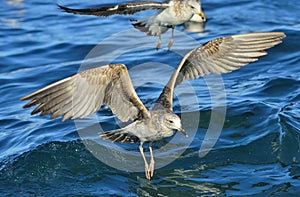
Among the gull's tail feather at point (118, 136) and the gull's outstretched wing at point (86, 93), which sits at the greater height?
the gull's outstretched wing at point (86, 93)

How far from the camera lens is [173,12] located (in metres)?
9.05

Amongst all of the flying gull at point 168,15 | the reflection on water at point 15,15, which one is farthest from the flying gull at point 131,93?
the reflection on water at point 15,15

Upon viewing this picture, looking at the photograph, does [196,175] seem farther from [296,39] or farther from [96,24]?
[96,24]

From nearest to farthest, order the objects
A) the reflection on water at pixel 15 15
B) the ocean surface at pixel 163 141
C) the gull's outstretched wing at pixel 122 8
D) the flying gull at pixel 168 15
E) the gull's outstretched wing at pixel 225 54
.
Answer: the gull's outstretched wing at pixel 122 8
the gull's outstretched wing at pixel 225 54
the ocean surface at pixel 163 141
the flying gull at pixel 168 15
the reflection on water at pixel 15 15

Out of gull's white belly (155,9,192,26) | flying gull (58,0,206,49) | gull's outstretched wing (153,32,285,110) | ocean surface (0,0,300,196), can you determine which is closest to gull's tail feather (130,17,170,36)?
flying gull (58,0,206,49)

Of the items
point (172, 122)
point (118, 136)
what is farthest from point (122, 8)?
point (172, 122)

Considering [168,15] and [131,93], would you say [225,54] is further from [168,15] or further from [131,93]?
[131,93]

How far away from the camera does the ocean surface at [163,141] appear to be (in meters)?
8.60

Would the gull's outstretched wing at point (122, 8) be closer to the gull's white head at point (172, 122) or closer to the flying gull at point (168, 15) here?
the flying gull at point (168, 15)

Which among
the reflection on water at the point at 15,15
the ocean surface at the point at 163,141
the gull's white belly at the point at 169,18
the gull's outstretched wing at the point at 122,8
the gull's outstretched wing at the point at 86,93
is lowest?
the ocean surface at the point at 163,141

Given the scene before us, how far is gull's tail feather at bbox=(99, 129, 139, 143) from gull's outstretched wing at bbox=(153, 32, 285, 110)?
3.17 feet

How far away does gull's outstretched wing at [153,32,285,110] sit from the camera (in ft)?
27.7

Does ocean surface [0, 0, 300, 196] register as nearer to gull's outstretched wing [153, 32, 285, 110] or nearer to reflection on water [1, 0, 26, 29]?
reflection on water [1, 0, 26, 29]

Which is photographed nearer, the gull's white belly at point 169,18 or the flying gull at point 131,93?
the flying gull at point 131,93
